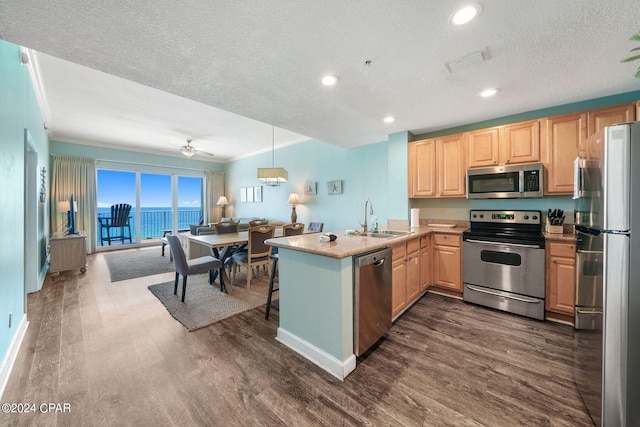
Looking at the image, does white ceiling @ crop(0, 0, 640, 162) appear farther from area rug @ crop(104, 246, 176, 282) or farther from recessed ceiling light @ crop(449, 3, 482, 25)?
area rug @ crop(104, 246, 176, 282)

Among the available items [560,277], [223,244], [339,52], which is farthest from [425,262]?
[223,244]

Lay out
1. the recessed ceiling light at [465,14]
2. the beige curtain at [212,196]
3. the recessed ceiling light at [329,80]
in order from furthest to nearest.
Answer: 1. the beige curtain at [212,196]
2. the recessed ceiling light at [329,80]
3. the recessed ceiling light at [465,14]

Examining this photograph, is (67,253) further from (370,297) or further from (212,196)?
(370,297)

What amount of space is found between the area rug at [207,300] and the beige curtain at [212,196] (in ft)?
15.7

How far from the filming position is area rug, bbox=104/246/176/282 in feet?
14.4

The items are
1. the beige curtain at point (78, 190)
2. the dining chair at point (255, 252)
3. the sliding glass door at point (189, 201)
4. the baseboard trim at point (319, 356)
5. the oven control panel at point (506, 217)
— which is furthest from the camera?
the sliding glass door at point (189, 201)

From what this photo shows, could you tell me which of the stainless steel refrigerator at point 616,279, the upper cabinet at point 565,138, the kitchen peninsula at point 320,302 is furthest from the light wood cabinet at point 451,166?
the stainless steel refrigerator at point 616,279

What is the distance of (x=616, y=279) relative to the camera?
1.19 meters

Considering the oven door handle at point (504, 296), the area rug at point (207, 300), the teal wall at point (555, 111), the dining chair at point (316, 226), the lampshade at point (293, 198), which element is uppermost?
the teal wall at point (555, 111)

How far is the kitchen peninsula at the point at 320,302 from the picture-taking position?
177 cm

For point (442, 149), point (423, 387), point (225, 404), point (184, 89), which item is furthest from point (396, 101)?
point (225, 404)

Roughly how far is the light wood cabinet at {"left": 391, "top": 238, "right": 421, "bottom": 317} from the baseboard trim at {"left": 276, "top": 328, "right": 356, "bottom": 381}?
0.86 metres

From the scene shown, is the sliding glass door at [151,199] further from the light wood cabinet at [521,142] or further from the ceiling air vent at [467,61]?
the light wood cabinet at [521,142]

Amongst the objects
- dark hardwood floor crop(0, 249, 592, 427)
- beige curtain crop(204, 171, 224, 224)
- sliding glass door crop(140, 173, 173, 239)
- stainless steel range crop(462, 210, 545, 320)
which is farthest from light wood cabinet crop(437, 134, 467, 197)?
sliding glass door crop(140, 173, 173, 239)
